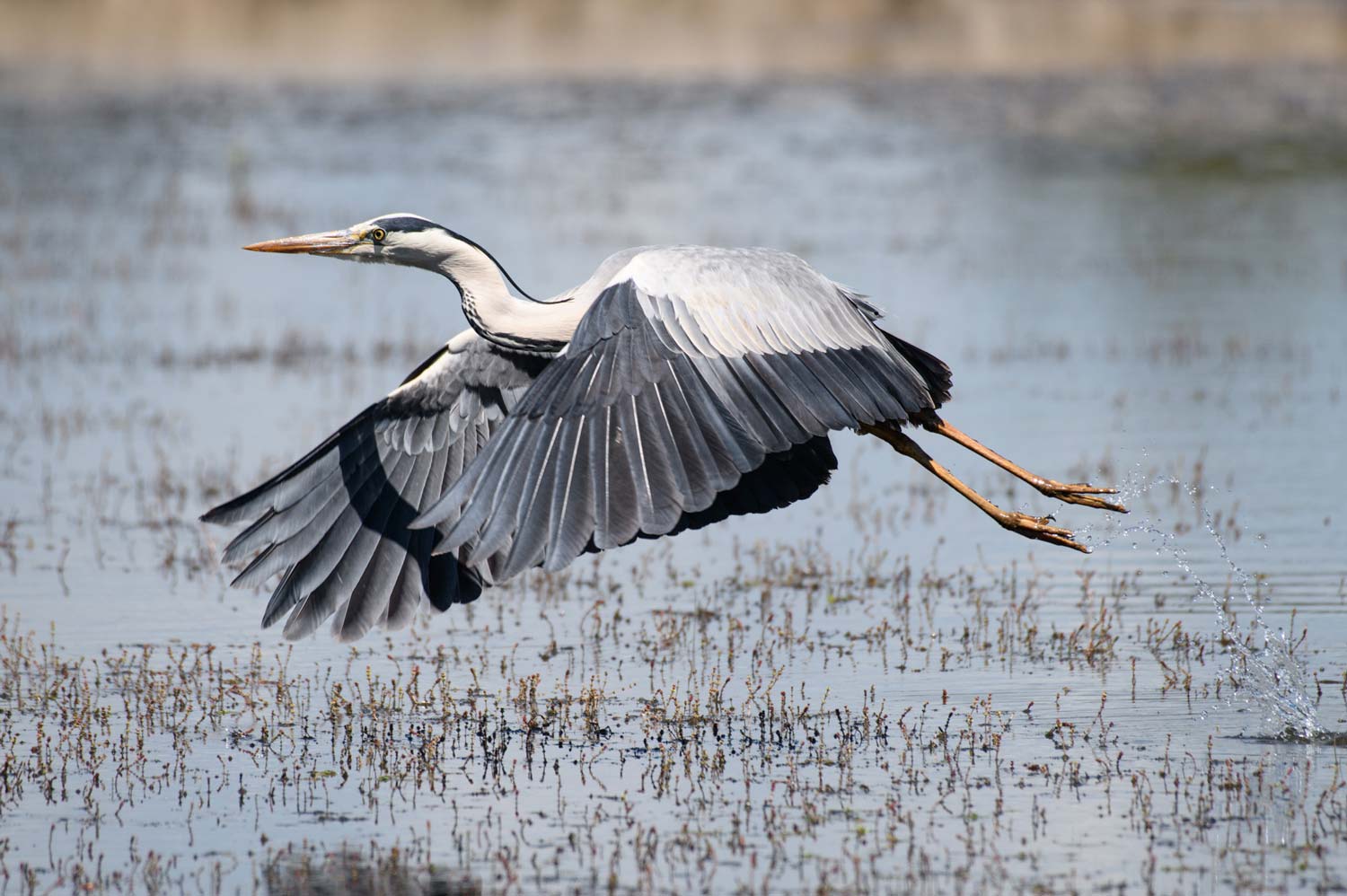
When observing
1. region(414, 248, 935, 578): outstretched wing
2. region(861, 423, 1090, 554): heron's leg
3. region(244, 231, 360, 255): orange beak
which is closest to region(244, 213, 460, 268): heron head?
region(244, 231, 360, 255): orange beak

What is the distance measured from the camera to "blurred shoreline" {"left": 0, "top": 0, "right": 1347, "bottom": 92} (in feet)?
139

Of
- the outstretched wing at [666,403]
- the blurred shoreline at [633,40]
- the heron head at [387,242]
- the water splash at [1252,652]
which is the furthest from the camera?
the blurred shoreline at [633,40]

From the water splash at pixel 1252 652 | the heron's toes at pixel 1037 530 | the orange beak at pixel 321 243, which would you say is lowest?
the water splash at pixel 1252 652

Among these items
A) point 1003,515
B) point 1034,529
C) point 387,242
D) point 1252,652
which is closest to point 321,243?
point 387,242

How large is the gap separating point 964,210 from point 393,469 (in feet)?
57.4

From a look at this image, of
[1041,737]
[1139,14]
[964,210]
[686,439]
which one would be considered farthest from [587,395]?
[1139,14]

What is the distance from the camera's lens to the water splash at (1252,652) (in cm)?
654

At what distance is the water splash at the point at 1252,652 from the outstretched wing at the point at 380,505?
280cm

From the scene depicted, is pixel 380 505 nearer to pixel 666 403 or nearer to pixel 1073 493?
pixel 666 403

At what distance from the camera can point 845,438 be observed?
1242 centimetres

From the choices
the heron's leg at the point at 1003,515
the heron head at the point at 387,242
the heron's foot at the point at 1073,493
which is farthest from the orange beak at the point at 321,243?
the heron's foot at the point at 1073,493

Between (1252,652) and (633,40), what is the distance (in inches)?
1646

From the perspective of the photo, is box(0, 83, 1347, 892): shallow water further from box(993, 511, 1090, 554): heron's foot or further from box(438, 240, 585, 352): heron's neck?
box(438, 240, 585, 352): heron's neck

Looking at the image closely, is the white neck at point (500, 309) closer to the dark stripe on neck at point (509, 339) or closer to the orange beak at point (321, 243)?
the dark stripe on neck at point (509, 339)
